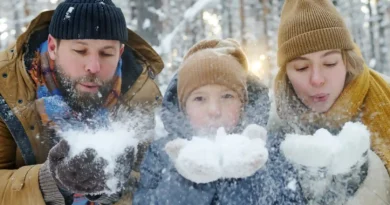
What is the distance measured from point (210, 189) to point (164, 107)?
65 centimetres

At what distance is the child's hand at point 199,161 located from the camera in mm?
1680

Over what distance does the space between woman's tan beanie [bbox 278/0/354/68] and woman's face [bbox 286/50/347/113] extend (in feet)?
0.14

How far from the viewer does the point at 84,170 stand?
167 cm

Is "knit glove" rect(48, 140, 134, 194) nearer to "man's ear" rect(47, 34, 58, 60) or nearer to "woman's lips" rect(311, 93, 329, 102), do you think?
"man's ear" rect(47, 34, 58, 60)

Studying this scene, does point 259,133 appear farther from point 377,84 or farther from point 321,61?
point 377,84

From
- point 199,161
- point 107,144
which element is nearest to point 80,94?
point 107,144

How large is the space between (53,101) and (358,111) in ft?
5.19

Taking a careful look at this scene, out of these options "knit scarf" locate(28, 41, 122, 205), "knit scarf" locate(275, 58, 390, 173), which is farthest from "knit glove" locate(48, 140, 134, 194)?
"knit scarf" locate(275, 58, 390, 173)

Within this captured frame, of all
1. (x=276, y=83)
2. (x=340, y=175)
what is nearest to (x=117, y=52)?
(x=276, y=83)

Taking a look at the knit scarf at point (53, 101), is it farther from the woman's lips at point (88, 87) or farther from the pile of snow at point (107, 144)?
the pile of snow at point (107, 144)

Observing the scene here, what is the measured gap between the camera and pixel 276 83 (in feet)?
8.03

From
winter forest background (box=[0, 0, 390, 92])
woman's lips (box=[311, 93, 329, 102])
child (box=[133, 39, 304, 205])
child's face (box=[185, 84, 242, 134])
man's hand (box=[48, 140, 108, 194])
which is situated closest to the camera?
man's hand (box=[48, 140, 108, 194])

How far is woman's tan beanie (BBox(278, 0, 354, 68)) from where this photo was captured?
2.24 m

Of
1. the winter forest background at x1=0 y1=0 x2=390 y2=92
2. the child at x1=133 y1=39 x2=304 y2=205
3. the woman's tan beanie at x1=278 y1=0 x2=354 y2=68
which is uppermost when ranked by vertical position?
the woman's tan beanie at x1=278 y1=0 x2=354 y2=68
